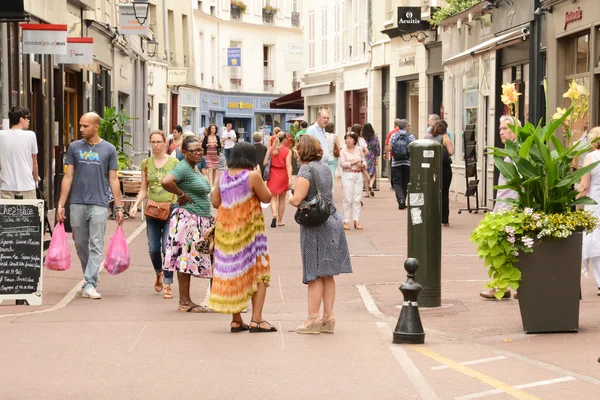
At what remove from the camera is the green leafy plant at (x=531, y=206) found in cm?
969

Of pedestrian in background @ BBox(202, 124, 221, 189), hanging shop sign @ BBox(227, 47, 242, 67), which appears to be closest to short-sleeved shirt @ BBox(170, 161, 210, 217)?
pedestrian in background @ BBox(202, 124, 221, 189)

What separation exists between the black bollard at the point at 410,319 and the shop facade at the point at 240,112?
1986 inches

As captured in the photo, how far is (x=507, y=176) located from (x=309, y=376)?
296 centimetres

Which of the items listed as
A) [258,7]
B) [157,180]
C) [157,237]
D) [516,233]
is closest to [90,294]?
[157,237]

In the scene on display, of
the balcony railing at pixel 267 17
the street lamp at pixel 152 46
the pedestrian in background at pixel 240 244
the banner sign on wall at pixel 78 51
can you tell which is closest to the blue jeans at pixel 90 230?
the pedestrian in background at pixel 240 244

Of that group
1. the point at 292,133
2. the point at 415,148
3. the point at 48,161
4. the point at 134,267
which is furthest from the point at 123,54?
the point at 415,148

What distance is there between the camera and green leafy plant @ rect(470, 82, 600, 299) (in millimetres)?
9688

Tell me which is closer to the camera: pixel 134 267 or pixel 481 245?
pixel 481 245

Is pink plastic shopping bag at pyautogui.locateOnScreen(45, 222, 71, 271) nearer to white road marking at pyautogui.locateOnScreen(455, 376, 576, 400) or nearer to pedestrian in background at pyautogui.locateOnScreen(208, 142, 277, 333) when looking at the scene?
→ pedestrian in background at pyautogui.locateOnScreen(208, 142, 277, 333)

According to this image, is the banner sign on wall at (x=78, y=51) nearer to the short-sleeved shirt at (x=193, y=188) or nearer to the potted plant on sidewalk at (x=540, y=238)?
the short-sleeved shirt at (x=193, y=188)

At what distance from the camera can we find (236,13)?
6328 centimetres

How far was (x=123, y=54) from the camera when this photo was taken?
3653 centimetres

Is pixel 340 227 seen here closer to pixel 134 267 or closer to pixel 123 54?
pixel 134 267

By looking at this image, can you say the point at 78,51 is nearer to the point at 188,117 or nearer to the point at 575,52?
the point at 575,52
